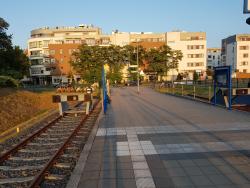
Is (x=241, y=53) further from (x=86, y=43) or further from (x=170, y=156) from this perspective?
(x=170, y=156)

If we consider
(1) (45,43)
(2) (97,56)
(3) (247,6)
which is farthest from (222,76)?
(1) (45,43)

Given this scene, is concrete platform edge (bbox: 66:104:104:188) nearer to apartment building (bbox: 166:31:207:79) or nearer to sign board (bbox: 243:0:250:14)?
sign board (bbox: 243:0:250:14)

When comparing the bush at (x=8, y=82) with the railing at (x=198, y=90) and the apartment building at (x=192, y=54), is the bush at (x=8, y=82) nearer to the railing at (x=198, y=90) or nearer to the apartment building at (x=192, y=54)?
the railing at (x=198, y=90)

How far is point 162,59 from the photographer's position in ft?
272

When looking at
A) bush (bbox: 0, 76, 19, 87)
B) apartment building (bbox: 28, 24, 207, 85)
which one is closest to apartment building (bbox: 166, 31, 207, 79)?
apartment building (bbox: 28, 24, 207, 85)

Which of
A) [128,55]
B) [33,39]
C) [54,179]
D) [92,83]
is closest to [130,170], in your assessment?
[54,179]

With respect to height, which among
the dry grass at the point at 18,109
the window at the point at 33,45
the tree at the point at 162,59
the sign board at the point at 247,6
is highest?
the window at the point at 33,45

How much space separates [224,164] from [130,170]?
204 cm

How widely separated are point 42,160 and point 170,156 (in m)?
3.13

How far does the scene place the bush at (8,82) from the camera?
32.3 m

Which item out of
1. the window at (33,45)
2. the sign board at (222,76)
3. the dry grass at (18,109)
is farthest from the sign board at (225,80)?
the window at (33,45)

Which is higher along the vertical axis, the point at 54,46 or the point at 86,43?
the point at 86,43

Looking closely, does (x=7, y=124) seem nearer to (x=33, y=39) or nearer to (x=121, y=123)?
(x=121, y=123)

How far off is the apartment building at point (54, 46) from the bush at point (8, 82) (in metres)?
61.1
